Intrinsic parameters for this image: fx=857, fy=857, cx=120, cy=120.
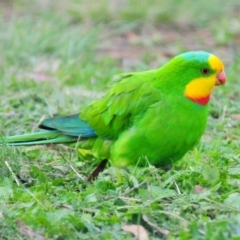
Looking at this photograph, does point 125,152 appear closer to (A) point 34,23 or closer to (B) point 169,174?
(B) point 169,174

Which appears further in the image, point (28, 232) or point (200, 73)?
point (200, 73)

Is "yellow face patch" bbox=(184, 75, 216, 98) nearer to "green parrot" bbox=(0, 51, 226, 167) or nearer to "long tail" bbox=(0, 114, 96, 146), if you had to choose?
"green parrot" bbox=(0, 51, 226, 167)

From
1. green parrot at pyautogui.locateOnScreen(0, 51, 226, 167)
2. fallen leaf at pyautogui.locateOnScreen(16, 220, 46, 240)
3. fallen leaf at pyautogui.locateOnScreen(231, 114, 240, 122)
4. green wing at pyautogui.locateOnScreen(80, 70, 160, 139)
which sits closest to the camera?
fallen leaf at pyautogui.locateOnScreen(16, 220, 46, 240)

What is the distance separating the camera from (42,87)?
6.23m

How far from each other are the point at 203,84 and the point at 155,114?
322mm

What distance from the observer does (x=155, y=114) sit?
14.5ft

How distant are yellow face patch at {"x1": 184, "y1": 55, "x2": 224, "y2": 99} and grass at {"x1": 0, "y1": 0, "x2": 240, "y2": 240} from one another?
1.24 ft

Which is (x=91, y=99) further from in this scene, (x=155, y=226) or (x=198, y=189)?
(x=155, y=226)

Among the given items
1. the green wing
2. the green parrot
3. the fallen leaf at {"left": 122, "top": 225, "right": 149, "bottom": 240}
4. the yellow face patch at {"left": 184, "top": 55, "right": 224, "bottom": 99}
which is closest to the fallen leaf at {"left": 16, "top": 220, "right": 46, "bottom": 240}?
the fallen leaf at {"left": 122, "top": 225, "right": 149, "bottom": 240}

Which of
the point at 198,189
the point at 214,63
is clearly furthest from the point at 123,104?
the point at 198,189

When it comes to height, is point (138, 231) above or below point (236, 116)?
above

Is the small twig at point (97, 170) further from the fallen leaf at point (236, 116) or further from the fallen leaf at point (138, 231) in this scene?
the fallen leaf at point (236, 116)

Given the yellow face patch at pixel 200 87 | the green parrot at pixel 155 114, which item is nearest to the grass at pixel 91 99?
the green parrot at pixel 155 114

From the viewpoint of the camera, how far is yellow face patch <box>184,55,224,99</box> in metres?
4.47
